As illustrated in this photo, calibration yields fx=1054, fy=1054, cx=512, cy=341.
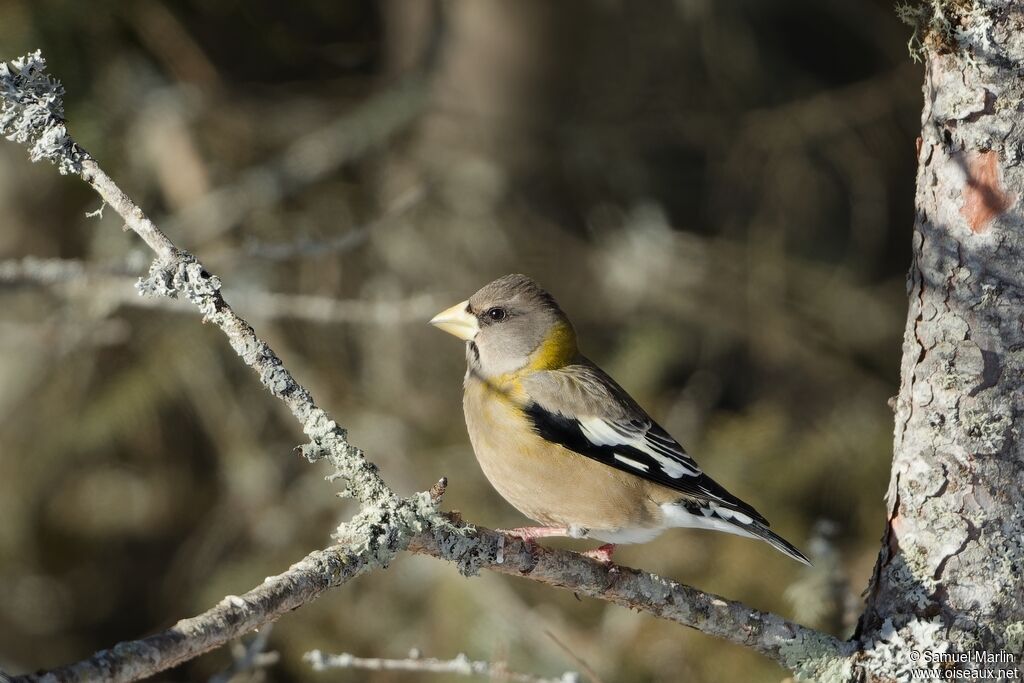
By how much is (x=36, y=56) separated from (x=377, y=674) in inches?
165

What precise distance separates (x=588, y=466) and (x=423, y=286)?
2.92m

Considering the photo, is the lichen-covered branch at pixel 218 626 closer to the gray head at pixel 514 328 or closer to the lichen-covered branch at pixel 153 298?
the lichen-covered branch at pixel 153 298

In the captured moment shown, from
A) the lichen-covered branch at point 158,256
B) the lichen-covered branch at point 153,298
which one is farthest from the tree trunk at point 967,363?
the lichen-covered branch at point 153,298

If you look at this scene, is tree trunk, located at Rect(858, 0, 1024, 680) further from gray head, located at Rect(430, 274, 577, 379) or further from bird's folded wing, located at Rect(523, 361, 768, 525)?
gray head, located at Rect(430, 274, 577, 379)

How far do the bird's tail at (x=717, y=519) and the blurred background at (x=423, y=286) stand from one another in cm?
185

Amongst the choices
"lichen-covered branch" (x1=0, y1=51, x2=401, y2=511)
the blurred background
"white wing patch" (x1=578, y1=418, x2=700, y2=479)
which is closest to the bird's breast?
"white wing patch" (x1=578, y1=418, x2=700, y2=479)

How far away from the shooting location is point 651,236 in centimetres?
634

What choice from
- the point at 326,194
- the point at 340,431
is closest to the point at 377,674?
the point at 326,194

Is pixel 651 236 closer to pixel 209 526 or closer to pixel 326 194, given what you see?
pixel 326 194

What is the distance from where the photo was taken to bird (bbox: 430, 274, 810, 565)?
3.40 meters

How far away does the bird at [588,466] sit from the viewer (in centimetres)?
340

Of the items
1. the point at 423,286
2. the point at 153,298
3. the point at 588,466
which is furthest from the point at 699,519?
the point at 423,286

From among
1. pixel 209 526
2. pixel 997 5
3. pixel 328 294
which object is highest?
pixel 328 294

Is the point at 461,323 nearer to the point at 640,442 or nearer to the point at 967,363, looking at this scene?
the point at 640,442
